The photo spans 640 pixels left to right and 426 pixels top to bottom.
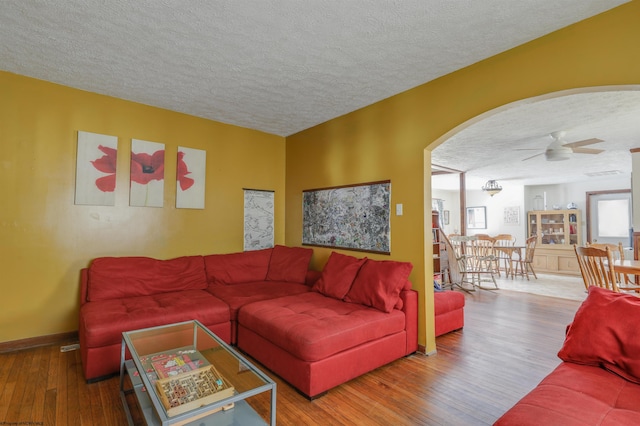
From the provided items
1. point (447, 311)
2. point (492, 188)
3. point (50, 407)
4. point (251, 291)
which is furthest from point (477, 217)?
point (50, 407)

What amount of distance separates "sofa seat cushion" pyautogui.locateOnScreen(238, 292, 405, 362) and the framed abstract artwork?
0.86 metres

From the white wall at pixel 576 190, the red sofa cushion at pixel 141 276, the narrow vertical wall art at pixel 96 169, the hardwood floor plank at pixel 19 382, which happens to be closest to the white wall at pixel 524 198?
the white wall at pixel 576 190

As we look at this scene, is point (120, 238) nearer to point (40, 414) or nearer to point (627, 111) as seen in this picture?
point (40, 414)

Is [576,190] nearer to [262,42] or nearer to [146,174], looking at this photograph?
[262,42]

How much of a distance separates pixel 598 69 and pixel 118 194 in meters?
4.35

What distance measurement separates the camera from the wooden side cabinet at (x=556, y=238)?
301 inches

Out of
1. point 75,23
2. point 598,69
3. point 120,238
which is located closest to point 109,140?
point 120,238

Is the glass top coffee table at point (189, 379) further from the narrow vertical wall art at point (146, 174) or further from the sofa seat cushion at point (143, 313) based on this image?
the narrow vertical wall art at point (146, 174)

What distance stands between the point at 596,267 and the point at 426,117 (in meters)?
2.31

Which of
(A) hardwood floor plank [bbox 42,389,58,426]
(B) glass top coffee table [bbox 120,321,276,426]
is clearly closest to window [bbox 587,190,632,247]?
(B) glass top coffee table [bbox 120,321,276,426]

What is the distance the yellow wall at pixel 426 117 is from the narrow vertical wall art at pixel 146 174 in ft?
6.00

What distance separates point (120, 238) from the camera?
3.39m

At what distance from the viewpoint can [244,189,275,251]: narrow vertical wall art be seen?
14.3ft

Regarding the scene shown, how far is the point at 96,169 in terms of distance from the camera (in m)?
3.25
